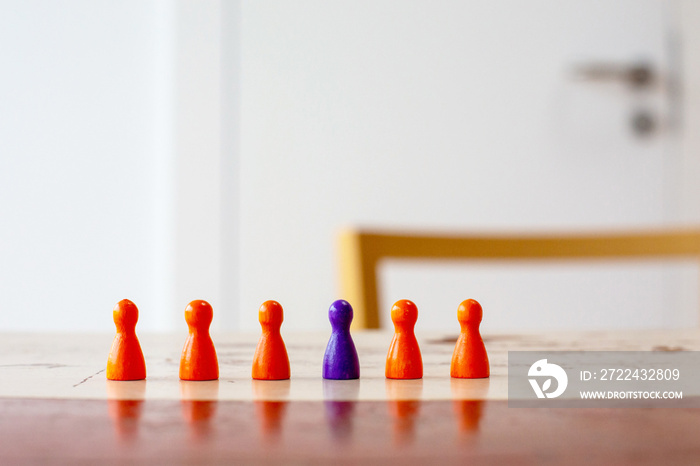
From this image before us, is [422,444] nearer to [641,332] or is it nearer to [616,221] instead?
[641,332]

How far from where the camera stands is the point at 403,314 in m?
0.56

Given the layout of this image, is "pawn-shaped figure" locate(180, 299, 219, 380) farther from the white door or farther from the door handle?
the door handle

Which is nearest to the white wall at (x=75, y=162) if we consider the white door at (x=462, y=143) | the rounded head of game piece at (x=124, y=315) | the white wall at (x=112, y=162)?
the white wall at (x=112, y=162)

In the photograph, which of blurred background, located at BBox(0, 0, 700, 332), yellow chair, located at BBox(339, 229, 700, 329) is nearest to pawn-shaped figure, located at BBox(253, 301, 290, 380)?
yellow chair, located at BBox(339, 229, 700, 329)

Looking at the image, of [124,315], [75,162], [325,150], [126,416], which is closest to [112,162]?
[75,162]

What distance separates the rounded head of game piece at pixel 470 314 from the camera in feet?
1.84

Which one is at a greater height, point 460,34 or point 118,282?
point 460,34

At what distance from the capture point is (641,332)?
909 millimetres

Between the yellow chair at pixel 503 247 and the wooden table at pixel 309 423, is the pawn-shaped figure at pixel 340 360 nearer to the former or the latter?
the wooden table at pixel 309 423

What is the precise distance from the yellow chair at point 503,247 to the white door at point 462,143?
0.85m

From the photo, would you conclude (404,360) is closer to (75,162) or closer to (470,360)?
(470,360)

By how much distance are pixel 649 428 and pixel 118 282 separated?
6.99 feet

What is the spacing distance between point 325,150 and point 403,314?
1780mm

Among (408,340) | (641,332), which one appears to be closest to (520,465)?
(408,340)
